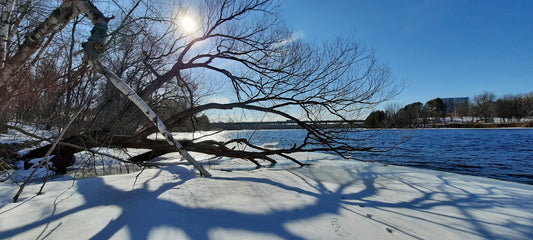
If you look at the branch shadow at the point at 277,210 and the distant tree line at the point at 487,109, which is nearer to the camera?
Answer: the branch shadow at the point at 277,210

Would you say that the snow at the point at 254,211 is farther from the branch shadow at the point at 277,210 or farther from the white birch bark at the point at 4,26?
the white birch bark at the point at 4,26

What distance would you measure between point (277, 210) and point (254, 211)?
24cm

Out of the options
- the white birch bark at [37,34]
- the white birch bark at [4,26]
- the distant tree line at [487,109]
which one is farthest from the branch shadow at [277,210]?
the distant tree line at [487,109]

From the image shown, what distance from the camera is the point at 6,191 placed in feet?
9.61

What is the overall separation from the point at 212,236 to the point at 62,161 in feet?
22.5

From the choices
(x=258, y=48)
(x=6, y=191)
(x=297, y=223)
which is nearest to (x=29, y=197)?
(x=6, y=191)

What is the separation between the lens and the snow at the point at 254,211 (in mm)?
1972

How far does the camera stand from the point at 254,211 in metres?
2.42

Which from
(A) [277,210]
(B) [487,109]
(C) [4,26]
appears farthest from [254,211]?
(B) [487,109]

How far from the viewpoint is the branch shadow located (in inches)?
79.0

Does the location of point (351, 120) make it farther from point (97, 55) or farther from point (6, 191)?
point (6, 191)

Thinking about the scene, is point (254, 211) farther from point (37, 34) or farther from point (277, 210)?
point (37, 34)

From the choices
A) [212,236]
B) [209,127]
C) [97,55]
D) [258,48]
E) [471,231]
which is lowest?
[471,231]

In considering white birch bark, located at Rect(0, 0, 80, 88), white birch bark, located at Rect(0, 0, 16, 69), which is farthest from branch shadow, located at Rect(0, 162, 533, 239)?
white birch bark, located at Rect(0, 0, 16, 69)
